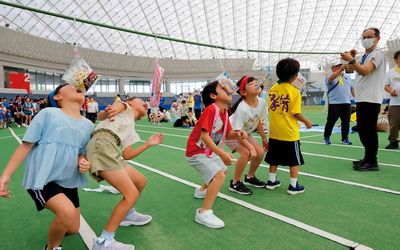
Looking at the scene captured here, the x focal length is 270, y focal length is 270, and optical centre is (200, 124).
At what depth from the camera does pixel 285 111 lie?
11.3 feet

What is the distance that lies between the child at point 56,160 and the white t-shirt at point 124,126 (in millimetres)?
193

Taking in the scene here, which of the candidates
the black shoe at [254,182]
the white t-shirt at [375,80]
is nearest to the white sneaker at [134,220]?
the black shoe at [254,182]

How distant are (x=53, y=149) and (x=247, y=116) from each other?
2221 mm

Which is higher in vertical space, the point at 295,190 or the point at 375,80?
the point at 375,80

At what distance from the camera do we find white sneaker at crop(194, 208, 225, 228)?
8.27 feet

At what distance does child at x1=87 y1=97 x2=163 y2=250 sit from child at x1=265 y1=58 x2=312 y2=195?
1.71 metres

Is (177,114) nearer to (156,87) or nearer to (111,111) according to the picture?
(156,87)

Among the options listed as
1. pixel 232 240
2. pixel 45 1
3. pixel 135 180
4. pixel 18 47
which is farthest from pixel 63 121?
pixel 45 1

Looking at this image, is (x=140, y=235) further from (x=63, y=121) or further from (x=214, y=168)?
(x=63, y=121)

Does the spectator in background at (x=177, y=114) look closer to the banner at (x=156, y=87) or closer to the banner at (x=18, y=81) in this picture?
the banner at (x=156, y=87)

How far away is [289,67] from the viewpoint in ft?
11.2

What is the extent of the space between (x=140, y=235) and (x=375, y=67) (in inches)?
169

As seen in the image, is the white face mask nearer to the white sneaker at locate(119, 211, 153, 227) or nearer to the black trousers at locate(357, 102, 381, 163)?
the black trousers at locate(357, 102, 381, 163)

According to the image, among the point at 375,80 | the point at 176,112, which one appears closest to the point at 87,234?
the point at 375,80
